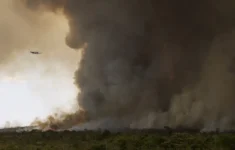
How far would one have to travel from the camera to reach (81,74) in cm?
7181

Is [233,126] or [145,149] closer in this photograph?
[145,149]

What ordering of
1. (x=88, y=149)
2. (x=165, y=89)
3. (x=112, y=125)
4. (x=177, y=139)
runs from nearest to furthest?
(x=88, y=149) → (x=177, y=139) → (x=112, y=125) → (x=165, y=89)

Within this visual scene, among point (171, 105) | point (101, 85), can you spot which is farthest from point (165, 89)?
point (101, 85)

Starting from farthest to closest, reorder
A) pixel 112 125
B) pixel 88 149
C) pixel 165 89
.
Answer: pixel 165 89, pixel 112 125, pixel 88 149

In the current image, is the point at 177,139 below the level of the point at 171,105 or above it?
below

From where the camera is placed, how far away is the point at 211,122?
64312 mm

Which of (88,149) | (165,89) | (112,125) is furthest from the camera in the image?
(165,89)

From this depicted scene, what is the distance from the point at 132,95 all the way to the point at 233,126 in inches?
606

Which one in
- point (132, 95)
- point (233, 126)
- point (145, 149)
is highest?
point (132, 95)

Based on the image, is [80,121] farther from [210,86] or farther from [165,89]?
[210,86]

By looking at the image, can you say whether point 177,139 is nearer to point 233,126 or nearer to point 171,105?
point 233,126

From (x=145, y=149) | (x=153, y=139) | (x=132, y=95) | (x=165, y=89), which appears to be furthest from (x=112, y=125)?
(x=145, y=149)

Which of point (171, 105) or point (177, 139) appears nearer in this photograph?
point (177, 139)

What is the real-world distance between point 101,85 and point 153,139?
82.4 ft
